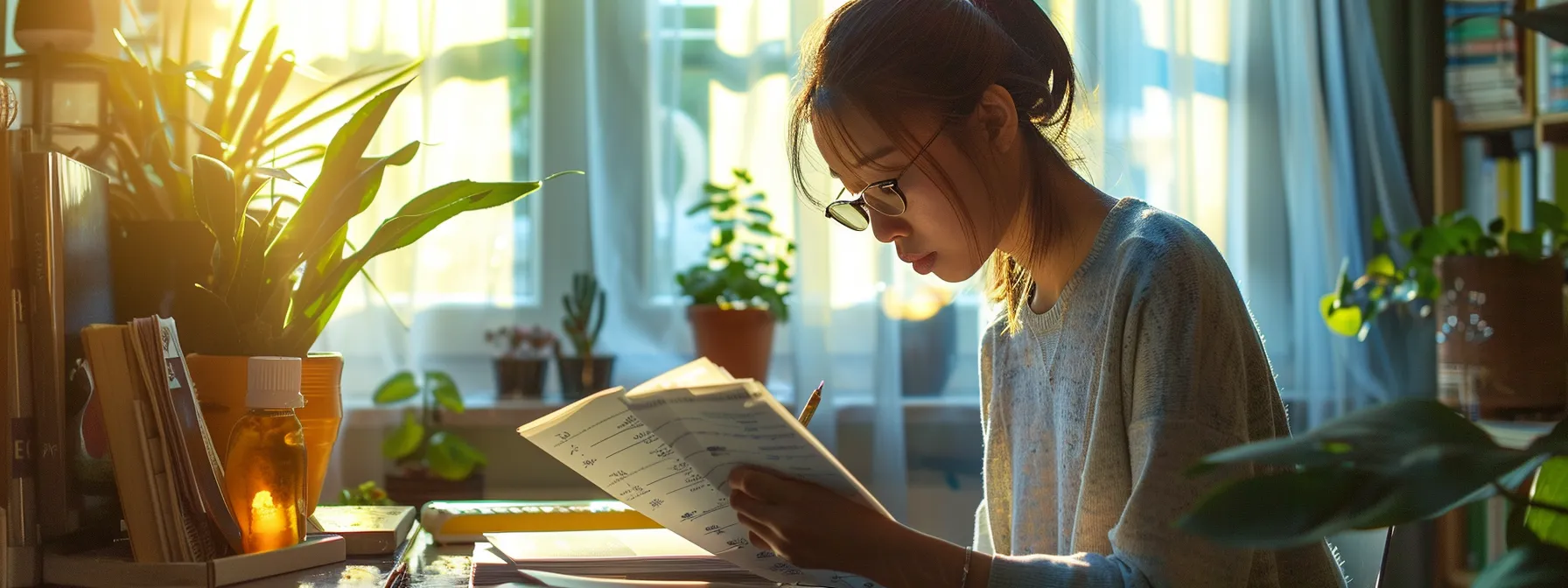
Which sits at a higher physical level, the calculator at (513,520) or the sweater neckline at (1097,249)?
the sweater neckline at (1097,249)

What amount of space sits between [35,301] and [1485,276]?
6.41ft

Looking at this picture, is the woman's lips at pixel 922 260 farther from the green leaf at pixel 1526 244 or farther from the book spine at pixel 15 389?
the green leaf at pixel 1526 244

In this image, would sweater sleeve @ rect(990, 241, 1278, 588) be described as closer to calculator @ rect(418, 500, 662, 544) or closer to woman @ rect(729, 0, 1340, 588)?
woman @ rect(729, 0, 1340, 588)

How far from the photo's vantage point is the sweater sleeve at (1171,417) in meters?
0.81

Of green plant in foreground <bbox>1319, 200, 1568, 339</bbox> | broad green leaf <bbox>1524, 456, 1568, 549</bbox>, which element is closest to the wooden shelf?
green plant in foreground <bbox>1319, 200, 1568, 339</bbox>

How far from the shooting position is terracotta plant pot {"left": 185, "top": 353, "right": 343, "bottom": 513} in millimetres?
941

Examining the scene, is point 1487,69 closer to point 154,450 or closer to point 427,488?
point 427,488

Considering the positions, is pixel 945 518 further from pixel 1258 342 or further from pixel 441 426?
pixel 1258 342

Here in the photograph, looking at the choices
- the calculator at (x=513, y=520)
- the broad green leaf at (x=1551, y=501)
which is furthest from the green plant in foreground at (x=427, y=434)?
the broad green leaf at (x=1551, y=501)

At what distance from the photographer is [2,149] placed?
31.4 inches

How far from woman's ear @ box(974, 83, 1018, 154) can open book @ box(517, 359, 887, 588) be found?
0.39m

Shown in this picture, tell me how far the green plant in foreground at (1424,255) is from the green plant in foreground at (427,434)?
151 centimetres

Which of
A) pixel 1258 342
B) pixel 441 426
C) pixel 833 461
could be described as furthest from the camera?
pixel 441 426

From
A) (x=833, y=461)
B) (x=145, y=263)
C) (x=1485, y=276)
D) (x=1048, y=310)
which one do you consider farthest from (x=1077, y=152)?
(x=1485, y=276)
